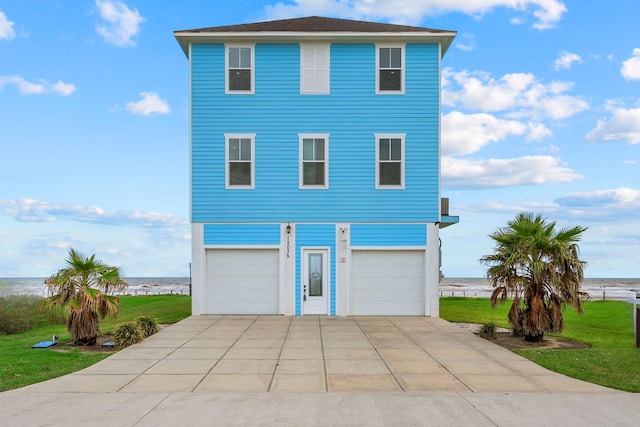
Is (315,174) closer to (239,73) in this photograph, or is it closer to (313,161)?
(313,161)

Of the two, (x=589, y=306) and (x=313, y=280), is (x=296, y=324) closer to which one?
(x=313, y=280)

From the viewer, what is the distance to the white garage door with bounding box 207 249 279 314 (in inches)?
688

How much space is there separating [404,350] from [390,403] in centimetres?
427

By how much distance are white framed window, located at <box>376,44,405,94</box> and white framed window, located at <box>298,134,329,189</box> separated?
8.65ft

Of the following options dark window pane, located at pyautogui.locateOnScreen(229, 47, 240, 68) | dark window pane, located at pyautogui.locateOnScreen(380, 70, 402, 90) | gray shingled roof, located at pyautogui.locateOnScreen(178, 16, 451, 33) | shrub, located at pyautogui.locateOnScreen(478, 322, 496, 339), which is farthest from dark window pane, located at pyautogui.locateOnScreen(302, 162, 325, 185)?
shrub, located at pyautogui.locateOnScreen(478, 322, 496, 339)

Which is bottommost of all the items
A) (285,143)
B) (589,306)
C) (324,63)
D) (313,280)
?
(589,306)

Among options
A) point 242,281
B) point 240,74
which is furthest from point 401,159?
point 242,281

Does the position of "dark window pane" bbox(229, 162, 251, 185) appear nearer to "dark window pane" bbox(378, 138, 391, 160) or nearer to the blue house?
the blue house

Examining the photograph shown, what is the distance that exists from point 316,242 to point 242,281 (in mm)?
2836

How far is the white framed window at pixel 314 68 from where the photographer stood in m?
17.5

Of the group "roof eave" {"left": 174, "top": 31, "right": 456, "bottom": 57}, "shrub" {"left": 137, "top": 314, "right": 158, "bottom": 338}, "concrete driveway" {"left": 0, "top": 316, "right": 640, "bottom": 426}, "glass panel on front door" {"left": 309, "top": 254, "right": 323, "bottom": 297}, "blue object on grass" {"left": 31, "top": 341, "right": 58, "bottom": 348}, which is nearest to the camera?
"concrete driveway" {"left": 0, "top": 316, "right": 640, "bottom": 426}

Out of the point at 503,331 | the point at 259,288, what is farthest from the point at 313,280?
the point at 503,331

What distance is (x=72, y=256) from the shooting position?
12875mm

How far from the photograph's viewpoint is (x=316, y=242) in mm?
17328
